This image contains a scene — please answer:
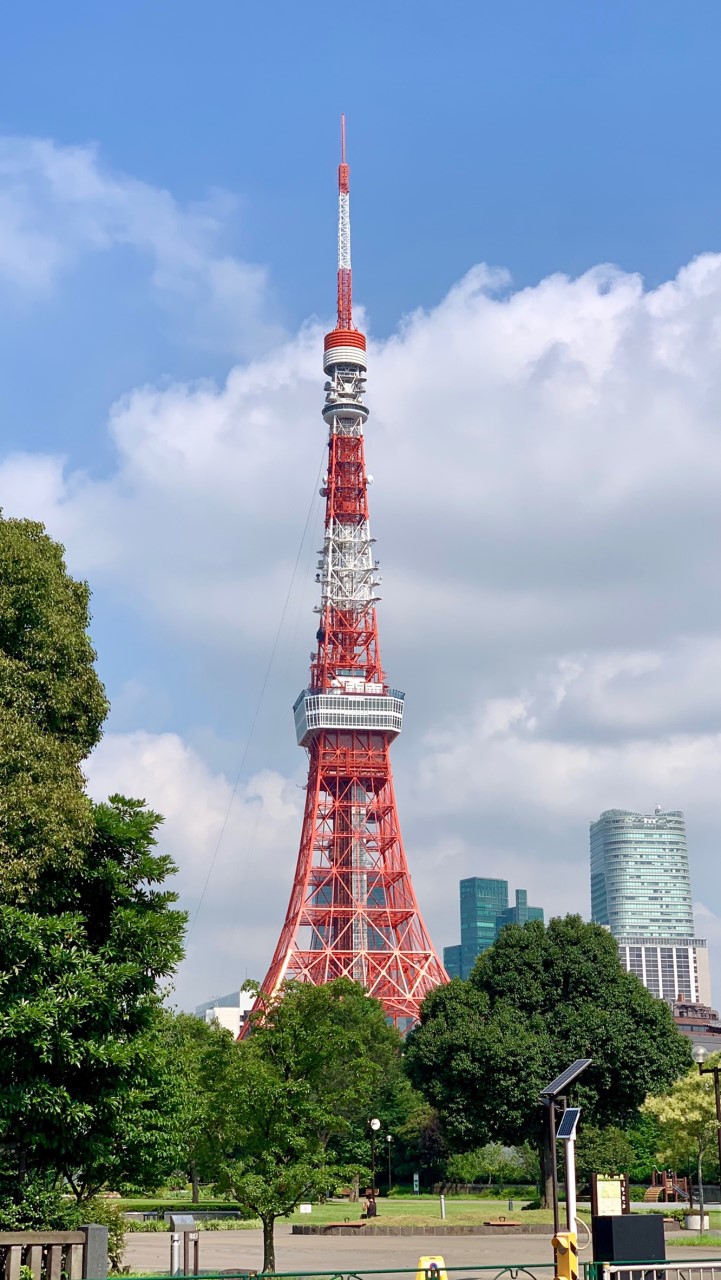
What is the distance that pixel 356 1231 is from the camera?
39.7 meters

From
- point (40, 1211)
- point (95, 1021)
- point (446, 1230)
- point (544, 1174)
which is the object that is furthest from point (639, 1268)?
point (544, 1174)

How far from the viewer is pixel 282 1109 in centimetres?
2539

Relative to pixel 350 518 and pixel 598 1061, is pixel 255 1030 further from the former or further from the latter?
pixel 350 518

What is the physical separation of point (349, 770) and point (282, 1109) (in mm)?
68488

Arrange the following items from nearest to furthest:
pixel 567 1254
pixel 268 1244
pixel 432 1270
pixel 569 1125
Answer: pixel 567 1254 < pixel 432 1270 < pixel 569 1125 < pixel 268 1244

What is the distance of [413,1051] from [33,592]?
35736 mm

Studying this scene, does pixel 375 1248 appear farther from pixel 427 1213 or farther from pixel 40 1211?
pixel 40 1211

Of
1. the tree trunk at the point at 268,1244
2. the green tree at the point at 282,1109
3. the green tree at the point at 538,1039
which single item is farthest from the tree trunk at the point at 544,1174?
the tree trunk at the point at 268,1244

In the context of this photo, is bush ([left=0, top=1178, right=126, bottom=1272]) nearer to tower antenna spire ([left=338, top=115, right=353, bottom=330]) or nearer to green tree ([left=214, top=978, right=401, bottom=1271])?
green tree ([left=214, top=978, right=401, bottom=1271])

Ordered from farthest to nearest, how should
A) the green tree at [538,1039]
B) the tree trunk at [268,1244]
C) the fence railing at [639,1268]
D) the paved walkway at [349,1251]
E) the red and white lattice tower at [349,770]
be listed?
the red and white lattice tower at [349,770] → the green tree at [538,1039] → the paved walkway at [349,1251] → the tree trunk at [268,1244] → the fence railing at [639,1268]

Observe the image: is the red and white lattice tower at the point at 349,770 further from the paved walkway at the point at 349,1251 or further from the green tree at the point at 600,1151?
the paved walkway at the point at 349,1251

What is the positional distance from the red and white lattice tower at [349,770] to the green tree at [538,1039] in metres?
35.4

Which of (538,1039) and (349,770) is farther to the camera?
(349,770)

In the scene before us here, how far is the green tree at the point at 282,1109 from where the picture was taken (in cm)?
2498
